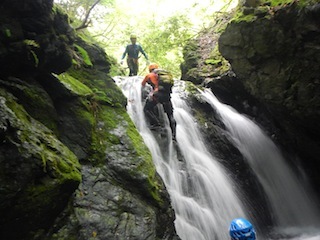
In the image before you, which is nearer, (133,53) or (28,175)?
(28,175)

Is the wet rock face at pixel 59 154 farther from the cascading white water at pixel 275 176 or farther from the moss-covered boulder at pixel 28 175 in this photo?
the cascading white water at pixel 275 176

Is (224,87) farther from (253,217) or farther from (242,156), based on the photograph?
(253,217)

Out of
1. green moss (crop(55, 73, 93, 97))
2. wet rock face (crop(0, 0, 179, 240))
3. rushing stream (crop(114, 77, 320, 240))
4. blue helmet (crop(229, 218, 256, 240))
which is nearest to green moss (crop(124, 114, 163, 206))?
wet rock face (crop(0, 0, 179, 240))

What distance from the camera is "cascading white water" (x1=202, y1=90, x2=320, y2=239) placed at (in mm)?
9234

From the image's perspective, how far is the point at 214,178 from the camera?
8477mm

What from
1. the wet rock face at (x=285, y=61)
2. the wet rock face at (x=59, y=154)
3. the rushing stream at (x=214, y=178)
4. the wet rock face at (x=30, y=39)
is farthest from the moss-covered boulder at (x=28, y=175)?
the wet rock face at (x=285, y=61)

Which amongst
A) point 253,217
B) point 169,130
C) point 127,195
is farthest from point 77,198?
point 253,217

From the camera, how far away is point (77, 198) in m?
4.45

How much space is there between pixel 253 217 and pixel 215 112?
4.65 metres

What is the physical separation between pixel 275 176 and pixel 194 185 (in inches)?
165

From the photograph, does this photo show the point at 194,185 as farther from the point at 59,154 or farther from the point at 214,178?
the point at 59,154

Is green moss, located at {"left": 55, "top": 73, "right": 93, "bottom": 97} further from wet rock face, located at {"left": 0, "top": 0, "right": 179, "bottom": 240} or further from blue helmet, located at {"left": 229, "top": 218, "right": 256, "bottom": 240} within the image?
blue helmet, located at {"left": 229, "top": 218, "right": 256, "bottom": 240}

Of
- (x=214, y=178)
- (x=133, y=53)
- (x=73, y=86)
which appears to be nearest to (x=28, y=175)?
(x=73, y=86)

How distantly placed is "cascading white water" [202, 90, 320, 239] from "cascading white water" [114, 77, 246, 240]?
180 centimetres
